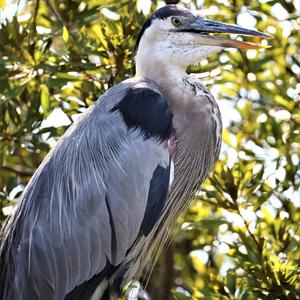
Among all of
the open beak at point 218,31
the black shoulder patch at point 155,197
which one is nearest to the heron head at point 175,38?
the open beak at point 218,31

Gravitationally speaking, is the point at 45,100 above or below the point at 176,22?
below

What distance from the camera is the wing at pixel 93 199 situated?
5090 millimetres

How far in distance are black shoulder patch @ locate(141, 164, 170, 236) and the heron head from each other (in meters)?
0.54

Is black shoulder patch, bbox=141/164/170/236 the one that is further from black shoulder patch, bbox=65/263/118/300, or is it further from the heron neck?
the heron neck

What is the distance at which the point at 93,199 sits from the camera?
5129 mm

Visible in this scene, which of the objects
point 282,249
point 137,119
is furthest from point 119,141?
point 282,249

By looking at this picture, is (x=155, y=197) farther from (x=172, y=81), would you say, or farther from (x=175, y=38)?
(x=175, y=38)

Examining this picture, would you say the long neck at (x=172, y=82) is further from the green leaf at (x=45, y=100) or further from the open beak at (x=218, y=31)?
the green leaf at (x=45, y=100)

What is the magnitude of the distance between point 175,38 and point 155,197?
2.41 ft

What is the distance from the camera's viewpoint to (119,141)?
5227mm

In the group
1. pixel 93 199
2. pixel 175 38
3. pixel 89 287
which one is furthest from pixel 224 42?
pixel 89 287

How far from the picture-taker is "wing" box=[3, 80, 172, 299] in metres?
5.09

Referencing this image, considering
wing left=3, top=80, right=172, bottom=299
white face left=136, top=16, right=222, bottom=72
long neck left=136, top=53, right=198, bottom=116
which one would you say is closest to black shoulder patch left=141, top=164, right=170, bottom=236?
wing left=3, top=80, right=172, bottom=299

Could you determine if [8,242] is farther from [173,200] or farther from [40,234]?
[173,200]
